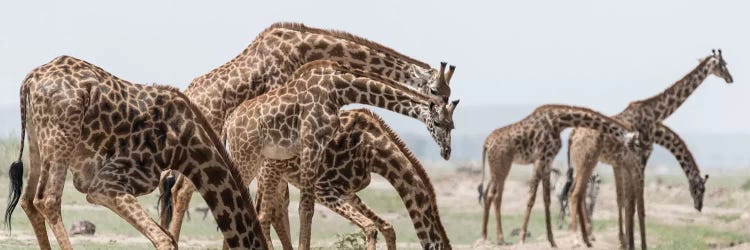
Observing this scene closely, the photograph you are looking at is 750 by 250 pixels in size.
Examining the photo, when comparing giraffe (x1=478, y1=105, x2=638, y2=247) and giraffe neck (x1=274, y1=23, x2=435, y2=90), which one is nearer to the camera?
giraffe neck (x1=274, y1=23, x2=435, y2=90)

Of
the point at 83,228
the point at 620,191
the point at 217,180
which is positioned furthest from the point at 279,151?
the point at 620,191

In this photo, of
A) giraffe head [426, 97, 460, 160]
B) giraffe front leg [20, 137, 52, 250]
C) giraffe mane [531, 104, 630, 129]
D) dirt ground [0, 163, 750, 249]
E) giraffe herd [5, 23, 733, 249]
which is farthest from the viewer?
giraffe mane [531, 104, 630, 129]

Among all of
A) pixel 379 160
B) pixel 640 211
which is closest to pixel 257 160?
pixel 379 160

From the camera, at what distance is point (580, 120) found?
22.1 metres

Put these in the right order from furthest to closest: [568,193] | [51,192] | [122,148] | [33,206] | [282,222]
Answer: [568,193] < [282,222] < [33,206] < [51,192] < [122,148]

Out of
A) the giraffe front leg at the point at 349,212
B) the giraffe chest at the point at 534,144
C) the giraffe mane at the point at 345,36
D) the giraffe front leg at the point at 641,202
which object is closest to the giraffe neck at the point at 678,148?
the giraffe front leg at the point at 641,202

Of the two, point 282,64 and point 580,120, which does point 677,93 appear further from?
point 282,64

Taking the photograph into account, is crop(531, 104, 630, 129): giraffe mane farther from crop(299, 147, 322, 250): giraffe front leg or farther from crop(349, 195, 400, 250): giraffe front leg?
crop(299, 147, 322, 250): giraffe front leg

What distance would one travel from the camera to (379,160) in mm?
14562

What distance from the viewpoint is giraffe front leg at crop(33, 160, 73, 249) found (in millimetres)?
10938

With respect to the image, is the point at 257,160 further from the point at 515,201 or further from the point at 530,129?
the point at 515,201

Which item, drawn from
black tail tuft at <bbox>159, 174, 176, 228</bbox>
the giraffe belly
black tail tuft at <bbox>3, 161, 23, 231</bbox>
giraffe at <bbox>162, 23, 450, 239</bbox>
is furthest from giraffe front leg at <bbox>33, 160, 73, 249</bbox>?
Result: the giraffe belly

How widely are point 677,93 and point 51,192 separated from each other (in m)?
14.7

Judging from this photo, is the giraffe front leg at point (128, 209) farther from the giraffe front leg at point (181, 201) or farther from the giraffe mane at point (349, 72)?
the giraffe mane at point (349, 72)
